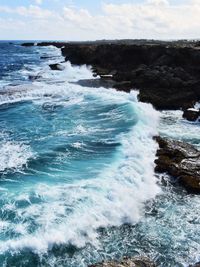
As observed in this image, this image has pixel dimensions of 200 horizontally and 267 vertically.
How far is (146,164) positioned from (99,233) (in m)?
5.97

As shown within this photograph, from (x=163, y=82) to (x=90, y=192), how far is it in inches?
803

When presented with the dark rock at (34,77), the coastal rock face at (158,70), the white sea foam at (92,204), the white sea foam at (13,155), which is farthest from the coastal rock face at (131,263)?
the dark rock at (34,77)

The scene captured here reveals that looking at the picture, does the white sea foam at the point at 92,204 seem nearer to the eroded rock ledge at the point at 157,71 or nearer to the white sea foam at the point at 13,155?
the white sea foam at the point at 13,155

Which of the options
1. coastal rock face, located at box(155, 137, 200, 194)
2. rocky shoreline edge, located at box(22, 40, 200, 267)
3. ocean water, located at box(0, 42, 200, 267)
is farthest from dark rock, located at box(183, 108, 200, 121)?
coastal rock face, located at box(155, 137, 200, 194)

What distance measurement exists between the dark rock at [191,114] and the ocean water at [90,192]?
807mm

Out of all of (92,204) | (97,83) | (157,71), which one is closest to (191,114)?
(157,71)

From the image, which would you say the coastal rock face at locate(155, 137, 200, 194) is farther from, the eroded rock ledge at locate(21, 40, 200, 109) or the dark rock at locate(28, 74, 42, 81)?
the dark rock at locate(28, 74, 42, 81)

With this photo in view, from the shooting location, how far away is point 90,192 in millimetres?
14000

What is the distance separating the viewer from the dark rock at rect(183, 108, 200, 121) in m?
25.9

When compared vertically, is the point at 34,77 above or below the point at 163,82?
below

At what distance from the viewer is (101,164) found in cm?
1695

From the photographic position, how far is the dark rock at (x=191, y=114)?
2589 centimetres

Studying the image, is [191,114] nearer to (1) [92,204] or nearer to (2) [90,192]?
(2) [90,192]

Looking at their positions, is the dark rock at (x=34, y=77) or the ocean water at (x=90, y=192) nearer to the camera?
the ocean water at (x=90, y=192)
